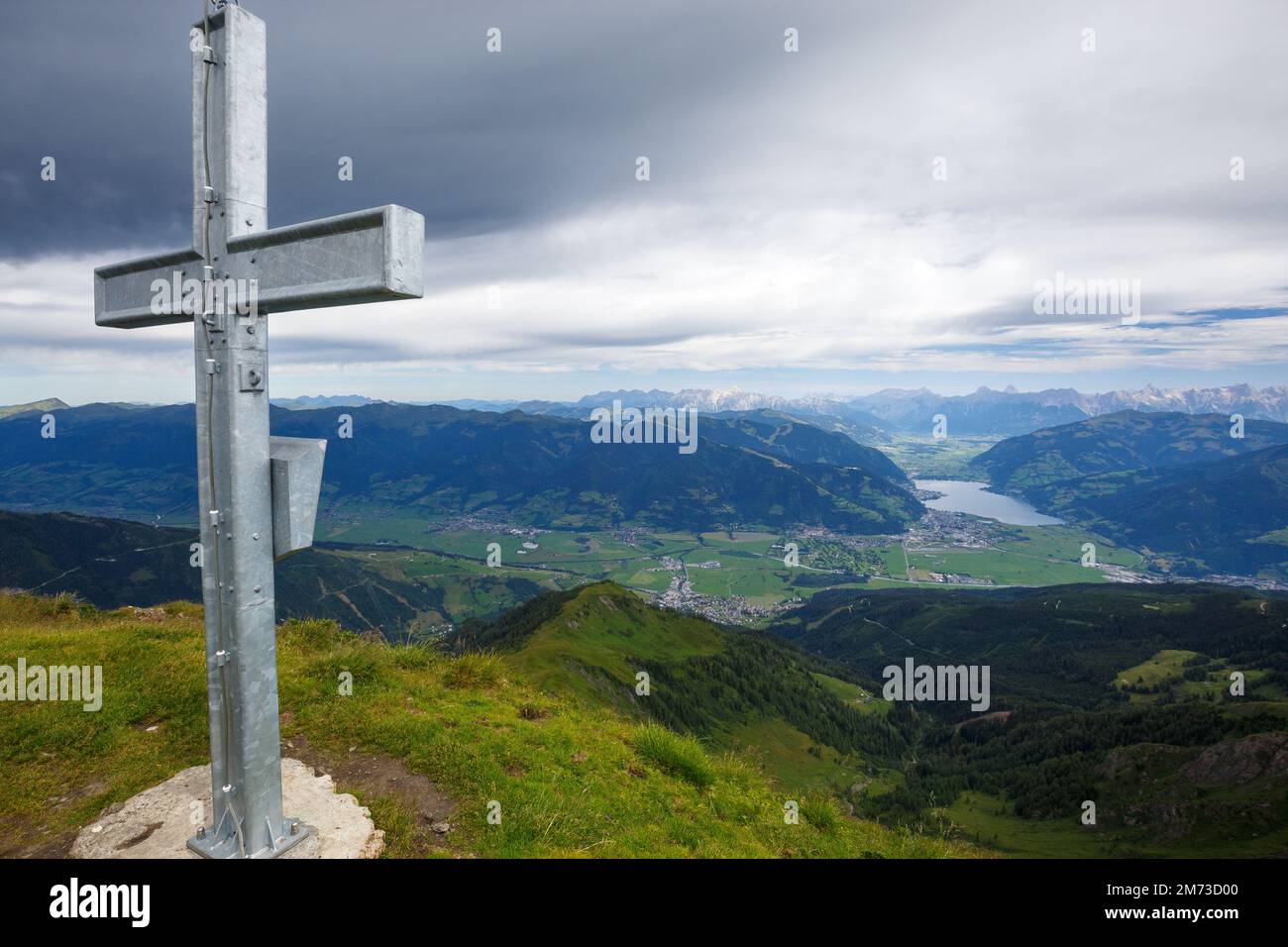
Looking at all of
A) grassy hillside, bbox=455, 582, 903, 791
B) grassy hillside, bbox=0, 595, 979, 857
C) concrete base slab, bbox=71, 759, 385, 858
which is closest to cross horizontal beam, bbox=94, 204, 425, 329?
concrete base slab, bbox=71, 759, 385, 858

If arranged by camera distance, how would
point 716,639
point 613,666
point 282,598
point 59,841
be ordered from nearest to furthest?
point 59,841 < point 613,666 < point 716,639 < point 282,598

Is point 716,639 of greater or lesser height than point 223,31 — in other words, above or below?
below

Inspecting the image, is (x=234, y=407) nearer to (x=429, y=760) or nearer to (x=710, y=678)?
(x=429, y=760)

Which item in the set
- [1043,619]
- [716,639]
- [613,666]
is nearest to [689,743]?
[613,666]

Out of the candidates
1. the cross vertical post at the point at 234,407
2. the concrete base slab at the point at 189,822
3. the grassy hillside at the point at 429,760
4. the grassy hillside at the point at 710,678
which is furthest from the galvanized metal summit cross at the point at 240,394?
the grassy hillside at the point at 710,678

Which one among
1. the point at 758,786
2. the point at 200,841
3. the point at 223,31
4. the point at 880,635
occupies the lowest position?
the point at 880,635

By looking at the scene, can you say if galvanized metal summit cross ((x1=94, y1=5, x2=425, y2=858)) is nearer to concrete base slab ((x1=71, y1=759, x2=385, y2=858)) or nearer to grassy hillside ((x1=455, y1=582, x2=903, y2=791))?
concrete base slab ((x1=71, y1=759, x2=385, y2=858))
